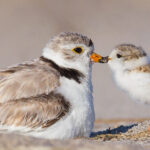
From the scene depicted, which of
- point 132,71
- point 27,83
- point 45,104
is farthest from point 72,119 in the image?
point 132,71

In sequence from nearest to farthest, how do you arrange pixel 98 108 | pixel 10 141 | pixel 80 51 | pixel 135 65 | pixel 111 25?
pixel 10 141 < pixel 80 51 < pixel 135 65 < pixel 98 108 < pixel 111 25

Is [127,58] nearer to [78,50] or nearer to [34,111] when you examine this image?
[78,50]

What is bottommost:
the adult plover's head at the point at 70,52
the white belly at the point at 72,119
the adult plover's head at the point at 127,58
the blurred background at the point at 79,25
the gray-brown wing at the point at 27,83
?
the white belly at the point at 72,119

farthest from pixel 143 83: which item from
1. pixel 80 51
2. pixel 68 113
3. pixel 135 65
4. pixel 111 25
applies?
pixel 111 25

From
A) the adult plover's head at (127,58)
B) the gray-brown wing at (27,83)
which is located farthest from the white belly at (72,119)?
the adult plover's head at (127,58)

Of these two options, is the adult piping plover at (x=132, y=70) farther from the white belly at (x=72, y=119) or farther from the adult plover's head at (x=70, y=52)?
the white belly at (x=72, y=119)

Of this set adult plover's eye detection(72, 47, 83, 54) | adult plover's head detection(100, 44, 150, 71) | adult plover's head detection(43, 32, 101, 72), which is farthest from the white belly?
adult plover's head detection(100, 44, 150, 71)

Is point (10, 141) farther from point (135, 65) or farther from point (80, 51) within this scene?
point (135, 65)
